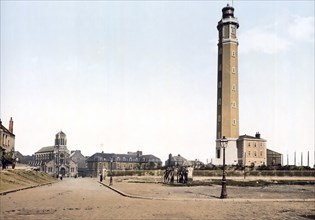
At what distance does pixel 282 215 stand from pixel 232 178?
54.9m

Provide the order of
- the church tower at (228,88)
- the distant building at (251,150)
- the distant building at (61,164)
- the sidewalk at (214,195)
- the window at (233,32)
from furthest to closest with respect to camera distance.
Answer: the distant building at (61,164), the window at (233,32), the distant building at (251,150), the church tower at (228,88), the sidewalk at (214,195)

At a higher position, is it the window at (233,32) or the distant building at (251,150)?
the window at (233,32)

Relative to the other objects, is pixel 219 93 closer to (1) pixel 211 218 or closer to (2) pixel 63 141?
(1) pixel 211 218

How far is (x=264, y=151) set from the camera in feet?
303

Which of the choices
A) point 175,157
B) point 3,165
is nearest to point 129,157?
point 175,157

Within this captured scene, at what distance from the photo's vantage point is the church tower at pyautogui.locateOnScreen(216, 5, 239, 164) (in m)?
84.1

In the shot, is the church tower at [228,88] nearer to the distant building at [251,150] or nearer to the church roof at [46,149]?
the distant building at [251,150]

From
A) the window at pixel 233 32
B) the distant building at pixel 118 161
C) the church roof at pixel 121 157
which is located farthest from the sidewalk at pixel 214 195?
the church roof at pixel 121 157

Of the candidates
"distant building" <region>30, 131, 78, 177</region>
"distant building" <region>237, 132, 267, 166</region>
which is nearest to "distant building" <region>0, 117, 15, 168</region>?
"distant building" <region>237, 132, 267, 166</region>

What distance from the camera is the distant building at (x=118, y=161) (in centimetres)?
14812

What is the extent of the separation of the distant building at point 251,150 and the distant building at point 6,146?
48280mm

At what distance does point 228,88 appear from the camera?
3334 inches

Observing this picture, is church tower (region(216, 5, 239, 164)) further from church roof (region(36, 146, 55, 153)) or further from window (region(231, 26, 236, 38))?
church roof (region(36, 146, 55, 153))

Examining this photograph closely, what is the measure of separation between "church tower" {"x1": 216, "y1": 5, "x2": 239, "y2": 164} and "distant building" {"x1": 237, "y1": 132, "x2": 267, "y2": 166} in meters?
1.72
